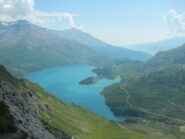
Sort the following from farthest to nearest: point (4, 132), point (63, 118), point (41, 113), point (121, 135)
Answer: point (121, 135), point (63, 118), point (41, 113), point (4, 132)

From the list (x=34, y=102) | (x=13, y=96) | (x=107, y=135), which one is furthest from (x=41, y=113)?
(x=13, y=96)

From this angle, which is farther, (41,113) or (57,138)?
(41,113)

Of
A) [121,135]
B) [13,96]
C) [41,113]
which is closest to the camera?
[13,96]

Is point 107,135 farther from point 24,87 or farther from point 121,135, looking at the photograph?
point 24,87

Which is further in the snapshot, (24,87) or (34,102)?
(24,87)

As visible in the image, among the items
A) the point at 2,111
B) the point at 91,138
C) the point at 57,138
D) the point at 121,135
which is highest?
the point at 121,135

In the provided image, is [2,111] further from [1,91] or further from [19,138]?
[1,91]

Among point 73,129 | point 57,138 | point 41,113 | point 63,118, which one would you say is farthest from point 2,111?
point 63,118

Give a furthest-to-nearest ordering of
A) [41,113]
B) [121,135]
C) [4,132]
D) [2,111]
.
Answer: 1. [121,135]
2. [41,113]
3. [2,111]
4. [4,132]

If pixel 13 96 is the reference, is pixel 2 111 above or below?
below
